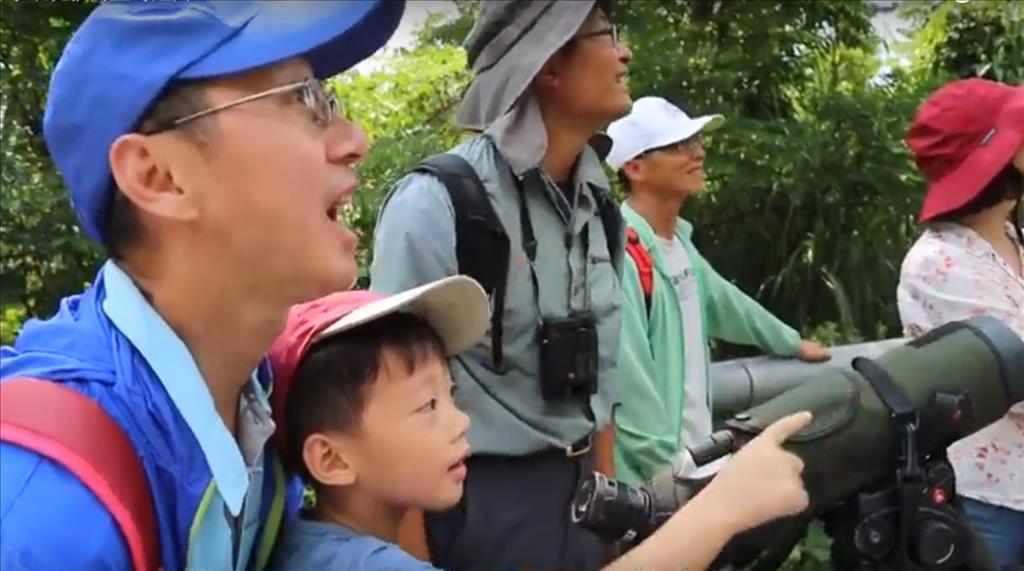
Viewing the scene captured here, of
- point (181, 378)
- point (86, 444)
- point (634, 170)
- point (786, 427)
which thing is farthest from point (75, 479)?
point (634, 170)

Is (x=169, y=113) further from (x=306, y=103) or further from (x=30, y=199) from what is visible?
(x=30, y=199)

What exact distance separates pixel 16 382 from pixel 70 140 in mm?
244

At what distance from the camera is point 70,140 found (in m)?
1.14

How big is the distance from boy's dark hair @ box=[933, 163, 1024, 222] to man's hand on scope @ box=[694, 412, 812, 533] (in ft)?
4.20

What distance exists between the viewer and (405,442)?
1422 millimetres

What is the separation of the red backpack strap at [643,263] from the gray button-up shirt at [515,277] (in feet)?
2.65

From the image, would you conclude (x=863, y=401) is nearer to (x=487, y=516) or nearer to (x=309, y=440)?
(x=487, y=516)

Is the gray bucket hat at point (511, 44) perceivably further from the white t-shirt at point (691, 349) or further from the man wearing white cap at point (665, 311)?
the white t-shirt at point (691, 349)

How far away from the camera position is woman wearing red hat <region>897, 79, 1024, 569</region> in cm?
253

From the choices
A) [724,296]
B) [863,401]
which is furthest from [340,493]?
[724,296]

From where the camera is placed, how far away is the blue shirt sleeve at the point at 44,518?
97cm

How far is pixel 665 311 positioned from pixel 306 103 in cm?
201

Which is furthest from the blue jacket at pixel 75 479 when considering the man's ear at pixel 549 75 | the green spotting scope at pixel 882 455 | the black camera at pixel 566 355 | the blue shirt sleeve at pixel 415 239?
Answer: the man's ear at pixel 549 75

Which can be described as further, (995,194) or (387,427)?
(995,194)
